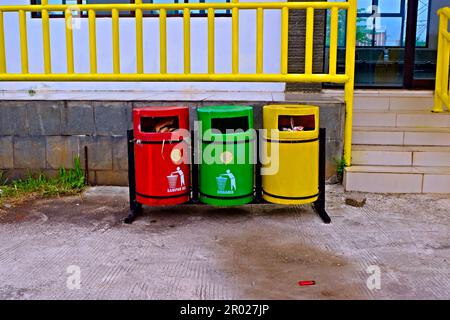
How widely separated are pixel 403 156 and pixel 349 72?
115cm

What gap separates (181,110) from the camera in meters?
4.53

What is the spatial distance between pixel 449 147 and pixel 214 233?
3.17 metres

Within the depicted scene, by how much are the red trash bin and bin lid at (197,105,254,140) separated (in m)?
0.24

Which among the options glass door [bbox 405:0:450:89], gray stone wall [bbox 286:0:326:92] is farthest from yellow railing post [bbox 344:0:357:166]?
glass door [bbox 405:0:450:89]

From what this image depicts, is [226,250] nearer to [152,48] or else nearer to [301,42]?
[301,42]

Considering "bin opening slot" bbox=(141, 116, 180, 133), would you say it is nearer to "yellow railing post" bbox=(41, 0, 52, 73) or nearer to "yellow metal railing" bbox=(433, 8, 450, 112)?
"yellow railing post" bbox=(41, 0, 52, 73)

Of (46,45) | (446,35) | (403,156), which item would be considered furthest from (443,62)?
(46,45)

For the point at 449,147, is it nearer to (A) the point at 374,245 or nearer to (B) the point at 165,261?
(A) the point at 374,245

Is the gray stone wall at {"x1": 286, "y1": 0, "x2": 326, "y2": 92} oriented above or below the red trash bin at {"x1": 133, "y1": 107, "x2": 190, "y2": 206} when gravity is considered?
above

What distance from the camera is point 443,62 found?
6.18m

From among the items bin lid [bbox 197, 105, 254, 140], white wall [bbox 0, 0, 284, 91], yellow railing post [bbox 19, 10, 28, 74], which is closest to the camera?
bin lid [bbox 197, 105, 254, 140]

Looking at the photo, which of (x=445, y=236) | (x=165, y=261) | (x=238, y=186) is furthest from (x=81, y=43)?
(x=445, y=236)

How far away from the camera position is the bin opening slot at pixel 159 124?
4.54m

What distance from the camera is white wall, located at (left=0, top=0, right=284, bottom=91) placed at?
7.92 meters
